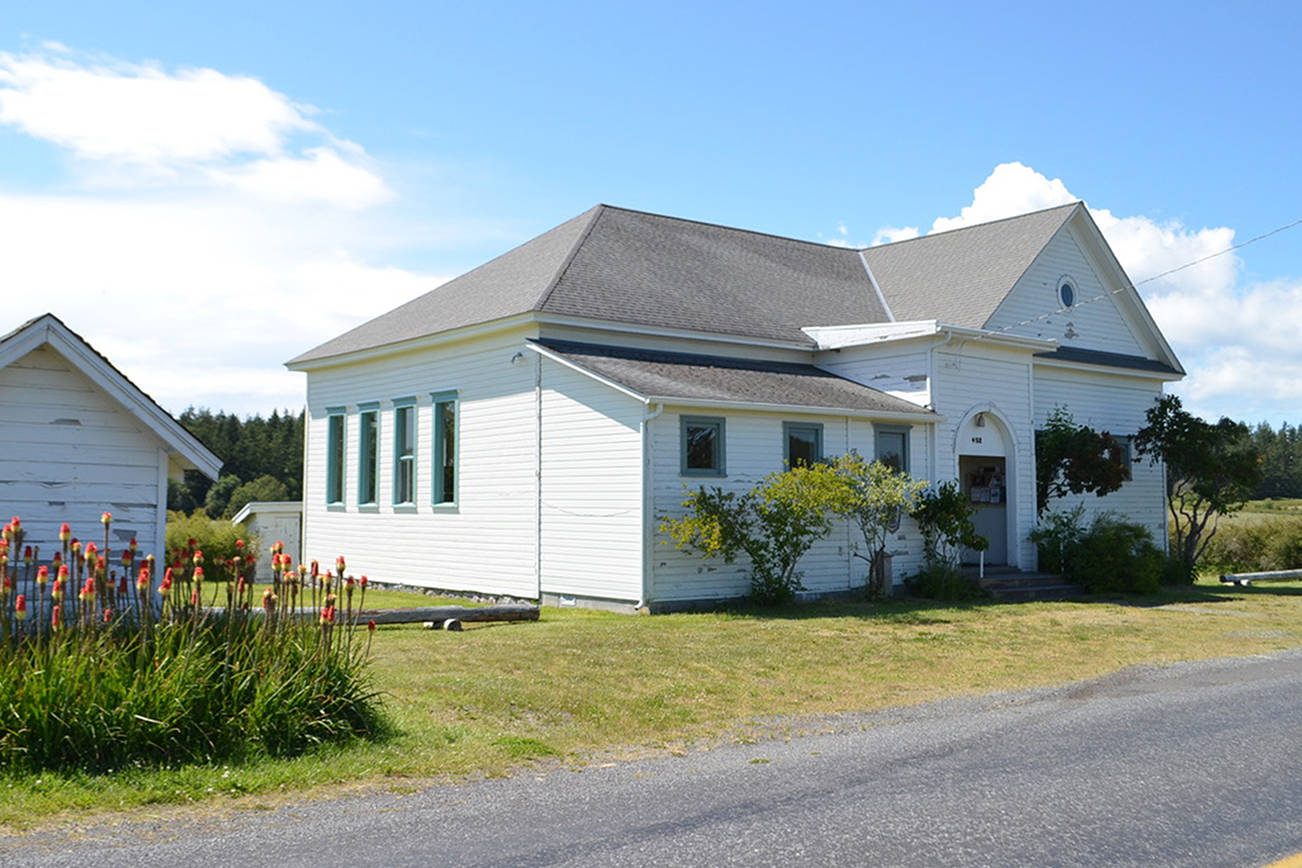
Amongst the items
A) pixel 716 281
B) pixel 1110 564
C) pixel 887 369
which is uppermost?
pixel 716 281

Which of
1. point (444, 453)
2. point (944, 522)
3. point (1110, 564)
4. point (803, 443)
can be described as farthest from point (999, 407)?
point (444, 453)

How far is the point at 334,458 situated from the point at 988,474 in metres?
14.4

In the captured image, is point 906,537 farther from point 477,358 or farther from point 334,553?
point 334,553

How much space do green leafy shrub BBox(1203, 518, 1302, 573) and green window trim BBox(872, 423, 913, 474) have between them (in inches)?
599

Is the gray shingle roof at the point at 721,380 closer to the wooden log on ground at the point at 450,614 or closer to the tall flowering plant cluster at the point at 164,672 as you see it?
the wooden log on ground at the point at 450,614

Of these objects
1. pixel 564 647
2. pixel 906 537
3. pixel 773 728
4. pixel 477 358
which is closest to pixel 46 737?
pixel 773 728

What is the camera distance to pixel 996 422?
23.2m

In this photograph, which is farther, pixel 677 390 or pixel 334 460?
pixel 334 460

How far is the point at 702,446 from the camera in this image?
19.1 meters

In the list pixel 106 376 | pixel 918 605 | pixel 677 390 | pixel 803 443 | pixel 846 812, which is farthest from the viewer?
pixel 803 443

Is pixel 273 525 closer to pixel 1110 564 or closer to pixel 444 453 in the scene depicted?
pixel 444 453

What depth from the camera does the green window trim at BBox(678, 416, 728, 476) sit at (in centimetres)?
1869

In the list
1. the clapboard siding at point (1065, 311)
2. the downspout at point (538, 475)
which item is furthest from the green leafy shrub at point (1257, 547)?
the downspout at point (538, 475)

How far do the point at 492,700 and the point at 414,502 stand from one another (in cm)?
1384
